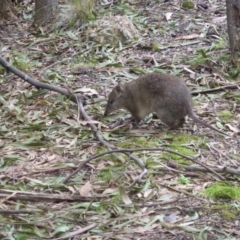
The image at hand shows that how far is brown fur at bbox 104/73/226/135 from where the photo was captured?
23.7 feet

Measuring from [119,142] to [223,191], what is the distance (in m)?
1.74

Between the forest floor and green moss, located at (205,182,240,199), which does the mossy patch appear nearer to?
the forest floor

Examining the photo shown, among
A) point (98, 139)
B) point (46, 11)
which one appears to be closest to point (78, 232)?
point (98, 139)

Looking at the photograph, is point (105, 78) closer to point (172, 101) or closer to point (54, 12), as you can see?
point (172, 101)

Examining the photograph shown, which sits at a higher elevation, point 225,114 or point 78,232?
point 78,232

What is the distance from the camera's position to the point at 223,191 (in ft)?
17.9

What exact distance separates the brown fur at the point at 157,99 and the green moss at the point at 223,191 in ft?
4.76

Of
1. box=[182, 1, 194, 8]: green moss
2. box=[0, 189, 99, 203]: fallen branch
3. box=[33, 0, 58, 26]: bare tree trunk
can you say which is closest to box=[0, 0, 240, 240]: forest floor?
box=[0, 189, 99, 203]: fallen branch

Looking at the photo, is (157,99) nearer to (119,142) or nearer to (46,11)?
(119,142)

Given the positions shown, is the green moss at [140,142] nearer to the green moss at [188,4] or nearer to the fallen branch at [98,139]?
the fallen branch at [98,139]

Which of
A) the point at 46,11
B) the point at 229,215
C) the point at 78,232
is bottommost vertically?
the point at 46,11

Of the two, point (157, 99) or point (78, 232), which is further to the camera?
point (157, 99)

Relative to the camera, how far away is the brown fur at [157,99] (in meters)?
7.22

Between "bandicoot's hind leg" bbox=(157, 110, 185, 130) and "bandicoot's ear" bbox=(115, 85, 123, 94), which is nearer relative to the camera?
"bandicoot's hind leg" bbox=(157, 110, 185, 130)
